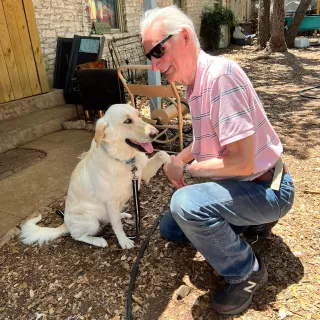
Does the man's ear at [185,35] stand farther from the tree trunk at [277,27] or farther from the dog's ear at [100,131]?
the tree trunk at [277,27]

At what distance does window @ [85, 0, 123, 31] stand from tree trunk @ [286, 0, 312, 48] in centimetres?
856

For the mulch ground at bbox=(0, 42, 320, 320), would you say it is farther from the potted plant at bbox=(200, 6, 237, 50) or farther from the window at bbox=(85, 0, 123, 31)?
the potted plant at bbox=(200, 6, 237, 50)

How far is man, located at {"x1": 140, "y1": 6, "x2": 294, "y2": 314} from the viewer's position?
1.69 metres

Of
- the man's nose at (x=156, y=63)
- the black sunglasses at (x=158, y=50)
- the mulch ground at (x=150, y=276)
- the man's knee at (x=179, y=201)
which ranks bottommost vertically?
the mulch ground at (x=150, y=276)

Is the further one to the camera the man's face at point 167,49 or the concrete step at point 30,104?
the concrete step at point 30,104

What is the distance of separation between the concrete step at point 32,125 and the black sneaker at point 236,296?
4.28m

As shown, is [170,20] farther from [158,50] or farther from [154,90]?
[154,90]

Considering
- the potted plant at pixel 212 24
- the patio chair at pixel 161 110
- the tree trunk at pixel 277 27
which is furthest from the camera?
the potted plant at pixel 212 24

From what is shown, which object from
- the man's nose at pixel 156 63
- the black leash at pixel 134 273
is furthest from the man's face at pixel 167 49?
the black leash at pixel 134 273

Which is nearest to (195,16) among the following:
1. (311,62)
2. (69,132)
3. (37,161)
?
(311,62)

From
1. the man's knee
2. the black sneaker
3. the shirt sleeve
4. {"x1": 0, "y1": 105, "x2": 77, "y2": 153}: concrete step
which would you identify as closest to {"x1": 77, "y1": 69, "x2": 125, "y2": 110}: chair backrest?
{"x1": 0, "y1": 105, "x2": 77, "y2": 153}: concrete step

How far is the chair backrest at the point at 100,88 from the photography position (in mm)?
4785

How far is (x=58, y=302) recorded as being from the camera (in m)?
2.29

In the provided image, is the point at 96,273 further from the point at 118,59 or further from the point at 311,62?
the point at 311,62
